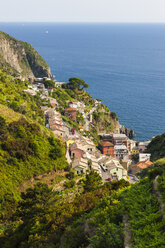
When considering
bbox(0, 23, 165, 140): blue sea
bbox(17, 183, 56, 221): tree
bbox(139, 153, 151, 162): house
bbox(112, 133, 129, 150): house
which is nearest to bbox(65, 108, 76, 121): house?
bbox(112, 133, 129, 150): house

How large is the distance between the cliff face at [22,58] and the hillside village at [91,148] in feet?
143

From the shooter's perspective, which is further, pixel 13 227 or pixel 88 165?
pixel 88 165

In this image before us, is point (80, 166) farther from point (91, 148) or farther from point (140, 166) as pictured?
point (140, 166)

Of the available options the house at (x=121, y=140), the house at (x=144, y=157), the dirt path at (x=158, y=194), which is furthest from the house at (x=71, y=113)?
the dirt path at (x=158, y=194)

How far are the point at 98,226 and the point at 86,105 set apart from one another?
6630cm

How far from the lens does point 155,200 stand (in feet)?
42.5

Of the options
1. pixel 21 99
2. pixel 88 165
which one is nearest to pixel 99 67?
pixel 21 99

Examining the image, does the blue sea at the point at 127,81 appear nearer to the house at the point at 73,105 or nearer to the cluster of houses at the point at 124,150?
the cluster of houses at the point at 124,150

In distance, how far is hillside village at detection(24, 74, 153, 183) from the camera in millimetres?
39062

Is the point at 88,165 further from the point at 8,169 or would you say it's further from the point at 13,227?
the point at 13,227

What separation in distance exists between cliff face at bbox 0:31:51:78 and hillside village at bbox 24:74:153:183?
43463mm

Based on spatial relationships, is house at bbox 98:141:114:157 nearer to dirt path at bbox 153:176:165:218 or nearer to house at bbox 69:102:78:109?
house at bbox 69:102:78:109

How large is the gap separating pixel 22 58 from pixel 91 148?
306ft

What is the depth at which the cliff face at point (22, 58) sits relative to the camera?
394 ft
